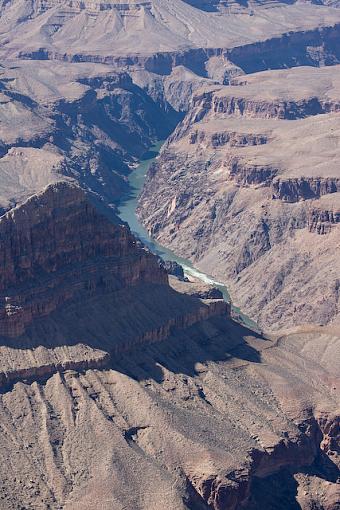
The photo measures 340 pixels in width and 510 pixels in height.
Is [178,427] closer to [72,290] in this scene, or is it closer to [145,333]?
→ [145,333]

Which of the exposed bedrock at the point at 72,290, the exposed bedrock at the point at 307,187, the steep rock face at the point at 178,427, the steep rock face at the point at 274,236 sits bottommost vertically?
the steep rock face at the point at 274,236

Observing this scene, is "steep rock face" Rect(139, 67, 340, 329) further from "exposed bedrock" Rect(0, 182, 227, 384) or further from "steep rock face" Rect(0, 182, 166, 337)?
"steep rock face" Rect(0, 182, 166, 337)

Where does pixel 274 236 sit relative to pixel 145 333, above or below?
below

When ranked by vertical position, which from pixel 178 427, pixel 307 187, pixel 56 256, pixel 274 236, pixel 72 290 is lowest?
pixel 274 236

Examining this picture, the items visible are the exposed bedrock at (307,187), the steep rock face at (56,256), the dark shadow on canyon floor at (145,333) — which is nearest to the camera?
the steep rock face at (56,256)

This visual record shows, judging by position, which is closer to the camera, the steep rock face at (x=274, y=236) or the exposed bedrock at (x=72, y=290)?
the exposed bedrock at (x=72, y=290)

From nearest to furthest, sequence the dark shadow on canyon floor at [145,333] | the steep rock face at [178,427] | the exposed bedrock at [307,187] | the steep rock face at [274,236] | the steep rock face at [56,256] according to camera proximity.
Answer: the steep rock face at [178,427], the steep rock face at [56,256], the dark shadow on canyon floor at [145,333], the steep rock face at [274,236], the exposed bedrock at [307,187]

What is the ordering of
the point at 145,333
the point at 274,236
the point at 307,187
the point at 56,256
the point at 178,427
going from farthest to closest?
the point at 307,187, the point at 274,236, the point at 145,333, the point at 56,256, the point at 178,427

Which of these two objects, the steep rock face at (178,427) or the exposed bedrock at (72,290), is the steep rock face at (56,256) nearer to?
the exposed bedrock at (72,290)

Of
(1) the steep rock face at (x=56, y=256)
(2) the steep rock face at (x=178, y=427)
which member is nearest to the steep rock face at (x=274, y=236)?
(2) the steep rock face at (x=178, y=427)

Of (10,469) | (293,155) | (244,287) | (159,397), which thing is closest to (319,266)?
(244,287)

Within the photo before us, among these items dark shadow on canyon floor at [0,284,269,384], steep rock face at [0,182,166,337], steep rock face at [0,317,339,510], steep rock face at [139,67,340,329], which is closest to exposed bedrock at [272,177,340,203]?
steep rock face at [139,67,340,329]

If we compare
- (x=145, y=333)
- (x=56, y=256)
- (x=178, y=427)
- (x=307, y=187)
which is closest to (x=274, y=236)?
(x=307, y=187)
